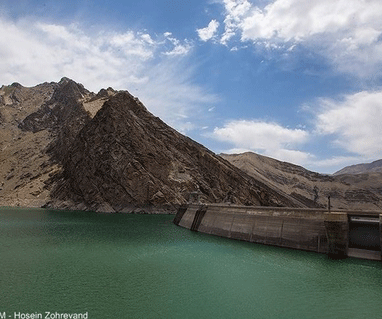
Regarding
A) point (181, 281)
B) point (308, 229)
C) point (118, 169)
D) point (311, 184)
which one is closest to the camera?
point (181, 281)

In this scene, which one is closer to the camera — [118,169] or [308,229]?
[308,229]

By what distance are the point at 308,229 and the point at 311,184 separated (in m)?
137

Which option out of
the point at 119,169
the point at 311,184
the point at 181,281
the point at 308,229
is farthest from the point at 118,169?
the point at 311,184

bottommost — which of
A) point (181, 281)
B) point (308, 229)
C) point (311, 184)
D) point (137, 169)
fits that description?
point (181, 281)

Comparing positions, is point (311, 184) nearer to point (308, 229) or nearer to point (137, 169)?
point (137, 169)

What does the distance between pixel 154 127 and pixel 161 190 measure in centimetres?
2675

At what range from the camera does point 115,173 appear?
3745 inches

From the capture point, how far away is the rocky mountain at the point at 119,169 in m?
93.4

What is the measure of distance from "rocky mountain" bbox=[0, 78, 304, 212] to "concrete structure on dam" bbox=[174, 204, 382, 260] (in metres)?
39.7

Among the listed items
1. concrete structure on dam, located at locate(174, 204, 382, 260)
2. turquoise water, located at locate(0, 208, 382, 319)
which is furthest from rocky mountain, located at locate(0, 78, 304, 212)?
turquoise water, located at locate(0, 208, 382, 319)

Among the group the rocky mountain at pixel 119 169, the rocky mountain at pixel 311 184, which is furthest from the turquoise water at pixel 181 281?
the rocky mountain at pixel 311 184

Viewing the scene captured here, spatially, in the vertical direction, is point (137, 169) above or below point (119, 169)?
above

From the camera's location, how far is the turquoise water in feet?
57.1

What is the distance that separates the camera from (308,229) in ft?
114
